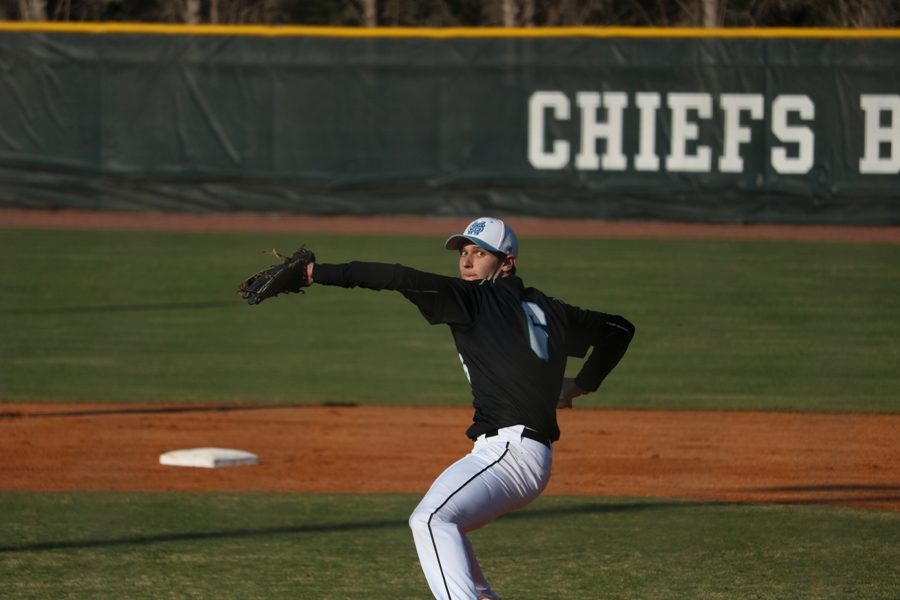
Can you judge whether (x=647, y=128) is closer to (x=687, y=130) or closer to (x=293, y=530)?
(x=687, y=130)

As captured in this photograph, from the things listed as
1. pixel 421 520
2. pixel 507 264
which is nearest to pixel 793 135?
pixel 507 264

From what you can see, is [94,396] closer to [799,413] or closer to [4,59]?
[799,413]

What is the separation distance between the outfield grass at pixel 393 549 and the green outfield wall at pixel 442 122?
47.5ft

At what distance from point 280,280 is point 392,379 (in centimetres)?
803

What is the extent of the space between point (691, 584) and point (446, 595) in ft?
6.63

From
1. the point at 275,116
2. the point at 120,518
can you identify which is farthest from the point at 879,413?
the point at 275,116

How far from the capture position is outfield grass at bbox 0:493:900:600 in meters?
5.91

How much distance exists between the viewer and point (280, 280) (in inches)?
175

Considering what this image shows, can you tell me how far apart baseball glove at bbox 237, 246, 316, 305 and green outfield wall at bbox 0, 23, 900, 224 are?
1777 centimetres

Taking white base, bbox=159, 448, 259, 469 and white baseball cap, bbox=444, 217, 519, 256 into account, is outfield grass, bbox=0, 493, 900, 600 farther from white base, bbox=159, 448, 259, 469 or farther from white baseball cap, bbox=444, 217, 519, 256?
white baseball cap, bbox=444, 217, 519, 256

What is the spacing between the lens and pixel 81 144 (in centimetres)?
2255

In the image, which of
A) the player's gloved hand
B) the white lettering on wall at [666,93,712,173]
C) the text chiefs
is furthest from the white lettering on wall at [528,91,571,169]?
the player's gloved hand

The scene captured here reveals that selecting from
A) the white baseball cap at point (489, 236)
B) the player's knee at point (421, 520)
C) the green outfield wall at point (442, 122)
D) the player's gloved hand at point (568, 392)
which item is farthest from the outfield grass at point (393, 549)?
the green outfield wall at point (442, 122)

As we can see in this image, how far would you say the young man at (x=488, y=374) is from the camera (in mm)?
4387
